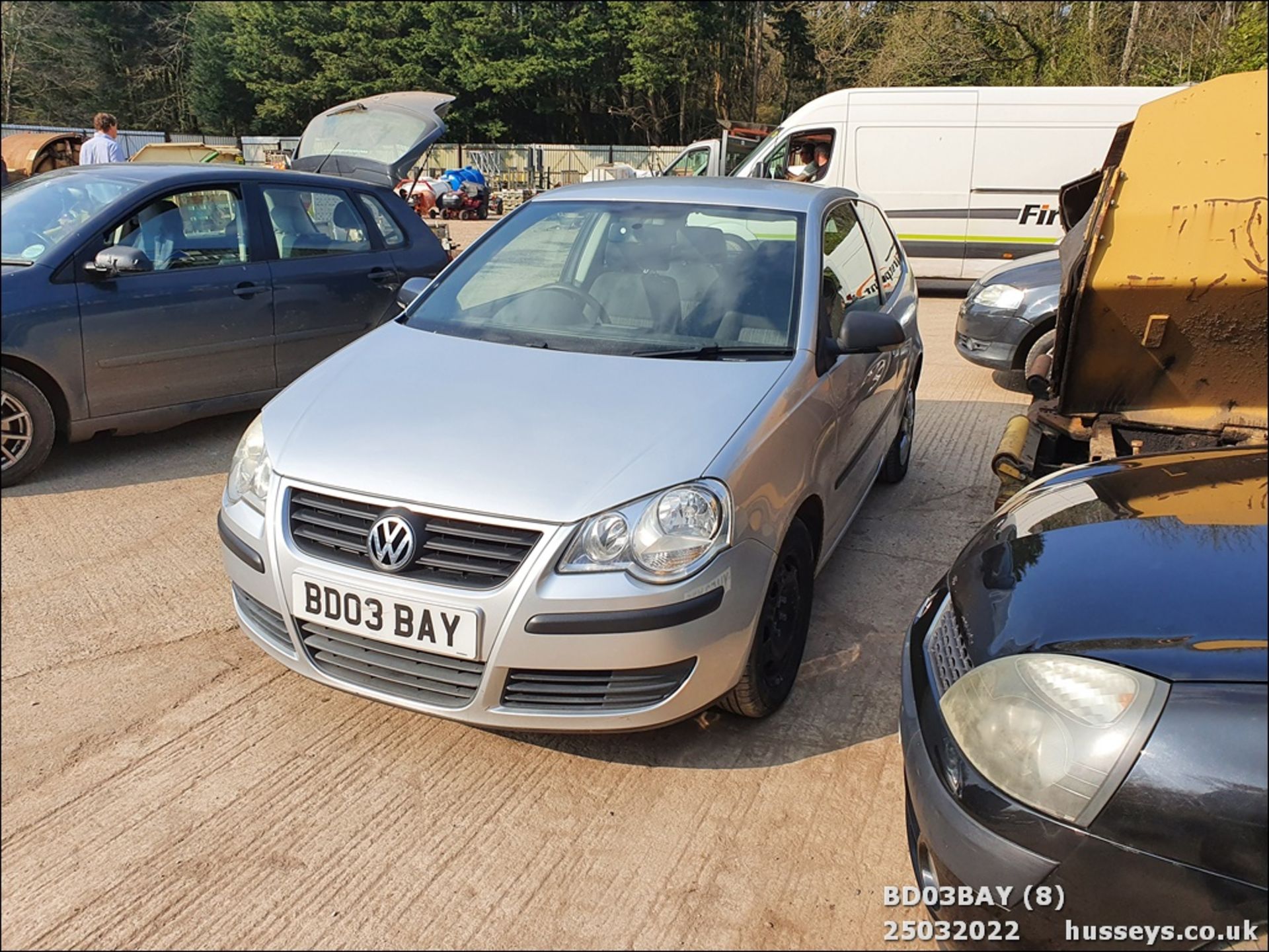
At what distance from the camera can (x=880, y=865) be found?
2363 mm

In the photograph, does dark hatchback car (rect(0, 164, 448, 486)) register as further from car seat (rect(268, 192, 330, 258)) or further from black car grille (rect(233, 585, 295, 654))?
black car grille (rect(233, 585, 295, 654))

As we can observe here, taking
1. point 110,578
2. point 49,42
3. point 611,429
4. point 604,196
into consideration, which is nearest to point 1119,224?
point 604,196

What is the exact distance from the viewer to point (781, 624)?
2967mm

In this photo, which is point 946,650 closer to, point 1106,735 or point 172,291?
point 1106,735

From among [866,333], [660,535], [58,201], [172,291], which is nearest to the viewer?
[660,535]

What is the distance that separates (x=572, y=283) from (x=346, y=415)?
129 centimetres

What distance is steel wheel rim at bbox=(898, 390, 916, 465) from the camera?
5051 millimetres

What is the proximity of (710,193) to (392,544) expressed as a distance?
2297 millimetres

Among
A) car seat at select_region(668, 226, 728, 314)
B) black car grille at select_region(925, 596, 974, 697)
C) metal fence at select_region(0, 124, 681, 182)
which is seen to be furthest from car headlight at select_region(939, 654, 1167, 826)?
metal fence at select_region(0, 124, 681, 182)

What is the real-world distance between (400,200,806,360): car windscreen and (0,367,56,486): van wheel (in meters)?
2.08

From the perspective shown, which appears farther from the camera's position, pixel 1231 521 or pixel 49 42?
pixel 49 42

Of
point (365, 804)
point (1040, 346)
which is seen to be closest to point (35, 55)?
point (365, 804)

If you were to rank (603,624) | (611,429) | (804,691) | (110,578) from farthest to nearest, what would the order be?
(110,578) → (804,691) → (611,429) → (603,624)

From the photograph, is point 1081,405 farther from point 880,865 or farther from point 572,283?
point 880,865
